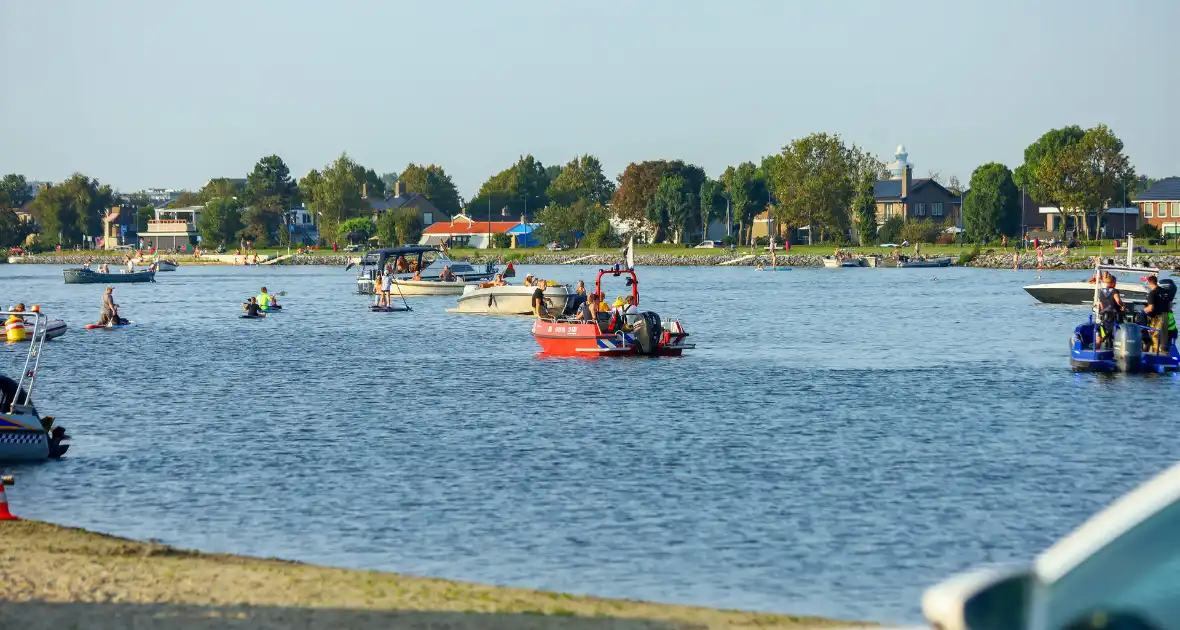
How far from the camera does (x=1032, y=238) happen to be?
166m

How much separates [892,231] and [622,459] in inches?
6502

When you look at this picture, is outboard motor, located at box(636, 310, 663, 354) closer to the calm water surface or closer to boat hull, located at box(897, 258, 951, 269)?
the calm water surface

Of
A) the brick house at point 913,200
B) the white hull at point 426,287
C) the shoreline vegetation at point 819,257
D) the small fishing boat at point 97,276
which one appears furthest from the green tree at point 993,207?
the white hull at point 426,287

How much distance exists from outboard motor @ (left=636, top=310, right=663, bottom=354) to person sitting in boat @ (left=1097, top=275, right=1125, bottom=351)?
43.0 feet

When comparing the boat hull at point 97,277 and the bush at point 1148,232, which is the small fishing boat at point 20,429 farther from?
the bush at point 1148,232

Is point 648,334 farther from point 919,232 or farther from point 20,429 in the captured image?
point 919,232

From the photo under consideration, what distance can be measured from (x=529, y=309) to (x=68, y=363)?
2725 centimetres

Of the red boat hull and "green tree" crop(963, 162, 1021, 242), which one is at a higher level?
"green tree" crop(963, 162, 1021, 242)

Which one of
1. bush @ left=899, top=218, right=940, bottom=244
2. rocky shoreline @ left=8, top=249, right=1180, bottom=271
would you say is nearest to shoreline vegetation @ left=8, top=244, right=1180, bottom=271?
rocky shoreline @ left=8, top=249, right=1180, bottom=271

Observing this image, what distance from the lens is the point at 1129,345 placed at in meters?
36.8

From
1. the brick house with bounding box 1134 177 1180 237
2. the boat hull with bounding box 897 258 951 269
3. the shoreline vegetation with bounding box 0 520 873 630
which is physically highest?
the brick house with bounding box 1134 177 1180 237

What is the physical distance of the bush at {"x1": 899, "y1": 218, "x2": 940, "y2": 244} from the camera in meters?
181

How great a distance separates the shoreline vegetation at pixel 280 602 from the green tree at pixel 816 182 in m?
167

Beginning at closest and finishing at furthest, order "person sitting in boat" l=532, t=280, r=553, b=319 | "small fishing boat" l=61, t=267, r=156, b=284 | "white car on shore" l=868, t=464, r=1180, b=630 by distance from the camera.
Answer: "white car on shore" l=868, t=464, r=1180, b=630 < "person sitting in boat" l=532, t=280, r=553, b=319 < "small fishing boat" l=61, t=267, r=156, b=284
